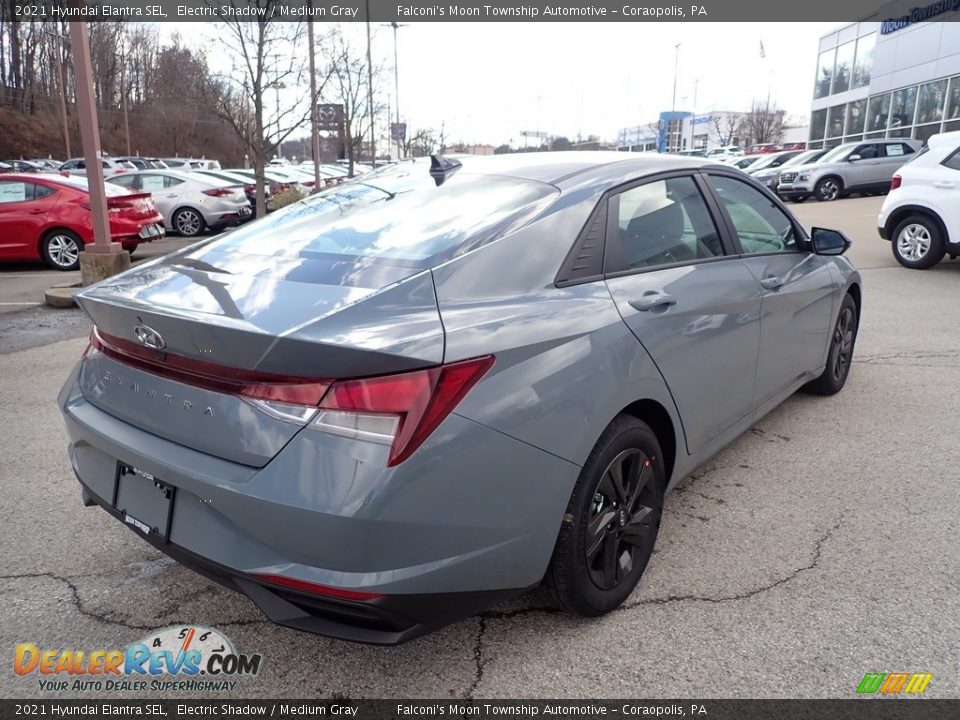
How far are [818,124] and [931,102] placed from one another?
1150 cm

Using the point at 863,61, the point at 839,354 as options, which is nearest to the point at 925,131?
the point at 863,61

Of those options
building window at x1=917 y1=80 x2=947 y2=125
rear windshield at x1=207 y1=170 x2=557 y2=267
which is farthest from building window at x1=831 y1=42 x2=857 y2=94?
rear windshield at x1=207 y1=170 x2=557 y2=267

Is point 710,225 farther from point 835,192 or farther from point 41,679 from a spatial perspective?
point 835,192

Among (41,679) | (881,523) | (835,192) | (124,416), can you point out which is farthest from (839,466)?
(835,192)

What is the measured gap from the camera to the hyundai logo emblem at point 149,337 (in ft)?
6.94

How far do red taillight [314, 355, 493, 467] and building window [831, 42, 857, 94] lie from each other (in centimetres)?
3952

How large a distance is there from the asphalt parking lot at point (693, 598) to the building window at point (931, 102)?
1095 inches

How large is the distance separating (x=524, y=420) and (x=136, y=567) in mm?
1841

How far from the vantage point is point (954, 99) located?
25328 millimetres

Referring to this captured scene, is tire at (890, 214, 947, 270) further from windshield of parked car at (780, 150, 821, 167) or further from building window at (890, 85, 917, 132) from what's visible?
building window at (890, 85, 917, 132)

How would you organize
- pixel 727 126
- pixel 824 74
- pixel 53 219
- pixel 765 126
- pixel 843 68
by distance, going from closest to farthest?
pixel 53 219 < pixel 843 68 < pixel 824 74 < pixel 765 126 < pixel 727 126

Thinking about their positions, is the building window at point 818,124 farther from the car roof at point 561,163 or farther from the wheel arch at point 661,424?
the wheel arch at point 661,424

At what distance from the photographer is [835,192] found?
21594 mm

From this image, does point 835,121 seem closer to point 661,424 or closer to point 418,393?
point 661,424
